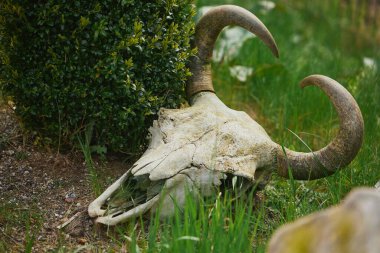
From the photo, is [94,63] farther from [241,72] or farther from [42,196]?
[241,72]

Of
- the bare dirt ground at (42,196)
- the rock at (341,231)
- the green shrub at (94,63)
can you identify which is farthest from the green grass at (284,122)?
the rock at (341,231)

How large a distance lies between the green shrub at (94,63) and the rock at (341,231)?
1.90 metres

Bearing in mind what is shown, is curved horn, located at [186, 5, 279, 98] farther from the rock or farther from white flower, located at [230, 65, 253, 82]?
the rock

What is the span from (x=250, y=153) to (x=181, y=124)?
1.37 feet

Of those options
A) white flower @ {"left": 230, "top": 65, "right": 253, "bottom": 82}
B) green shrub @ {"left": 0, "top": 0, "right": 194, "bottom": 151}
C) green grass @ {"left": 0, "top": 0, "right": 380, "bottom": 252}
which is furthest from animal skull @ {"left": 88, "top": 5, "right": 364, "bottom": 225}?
white flower @ {"left": 230, "top": 65, "right": 253, "bottom": 82}

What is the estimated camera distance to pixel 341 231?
1.57 meters

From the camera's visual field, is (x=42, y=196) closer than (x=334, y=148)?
No

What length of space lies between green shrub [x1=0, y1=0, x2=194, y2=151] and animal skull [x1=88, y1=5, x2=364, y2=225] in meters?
0.22

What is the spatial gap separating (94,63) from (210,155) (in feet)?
2.78

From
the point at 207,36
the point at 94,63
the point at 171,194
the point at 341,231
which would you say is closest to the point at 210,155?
the point at 171,194

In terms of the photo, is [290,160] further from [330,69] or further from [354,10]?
[354,10]

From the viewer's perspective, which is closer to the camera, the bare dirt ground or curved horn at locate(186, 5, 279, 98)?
the bare dirt ground

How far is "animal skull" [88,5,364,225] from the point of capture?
303 cm

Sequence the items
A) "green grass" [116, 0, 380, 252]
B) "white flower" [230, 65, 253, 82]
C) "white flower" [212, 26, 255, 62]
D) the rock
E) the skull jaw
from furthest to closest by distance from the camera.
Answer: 1. "white flower" [212, 26, 255, 62]
2. "white flower" [230, 65, 253, 82]
3. the skull jaw
4. "green grass" [116, 0, 380, 252]
5. the rock
